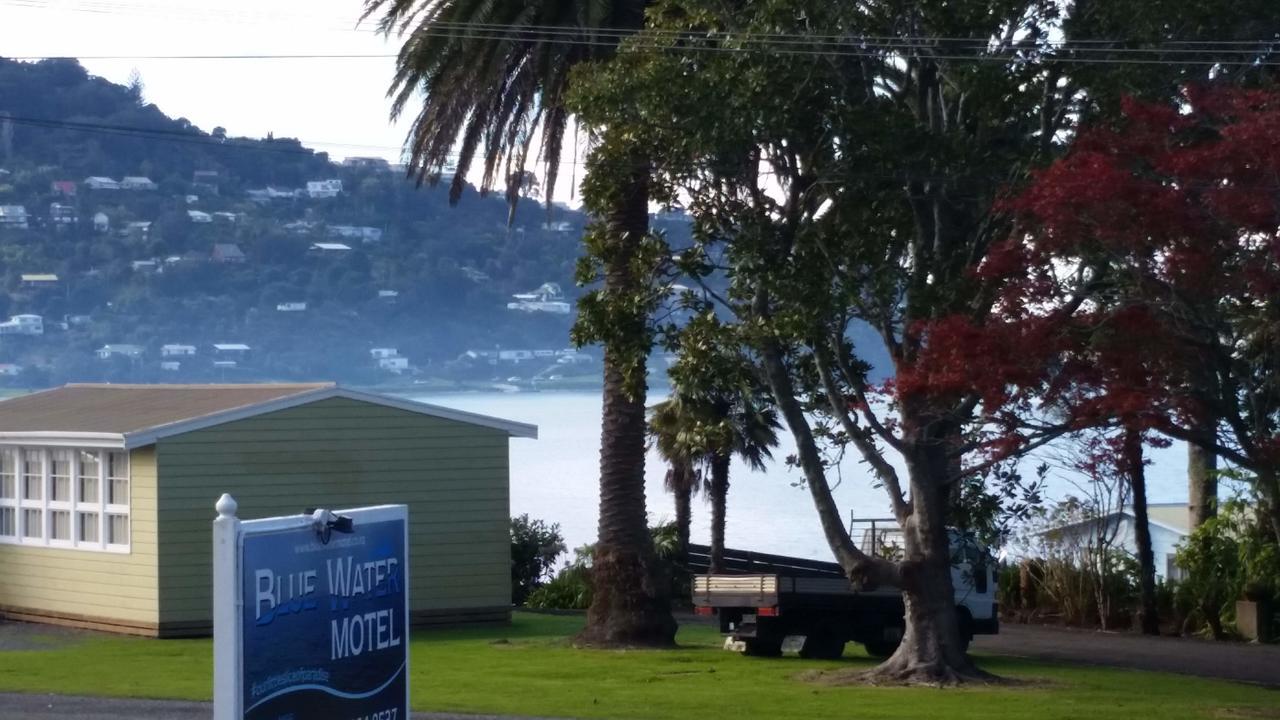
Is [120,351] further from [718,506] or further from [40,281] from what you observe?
[718,506]

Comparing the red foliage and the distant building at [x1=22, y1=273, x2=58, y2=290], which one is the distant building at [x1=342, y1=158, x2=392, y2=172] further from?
the red foliage

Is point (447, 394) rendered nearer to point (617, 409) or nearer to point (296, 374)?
point (296, 374)

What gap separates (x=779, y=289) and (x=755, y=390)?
1.91 meters

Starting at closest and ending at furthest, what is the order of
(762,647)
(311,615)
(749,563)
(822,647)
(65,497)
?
(311,615)
(762,647)
(822,647)
(65,497)
(749,563)

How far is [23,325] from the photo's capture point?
234 ft

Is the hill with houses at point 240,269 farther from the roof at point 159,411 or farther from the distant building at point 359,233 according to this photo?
the roof at point 159,411

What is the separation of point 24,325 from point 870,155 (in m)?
62.2

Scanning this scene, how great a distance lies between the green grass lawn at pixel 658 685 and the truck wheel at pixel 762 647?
1.00ft

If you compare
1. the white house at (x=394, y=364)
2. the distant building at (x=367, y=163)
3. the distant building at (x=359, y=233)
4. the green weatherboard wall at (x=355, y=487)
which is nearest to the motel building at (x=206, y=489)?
the green weatherboard wall at (x=355, y=487)

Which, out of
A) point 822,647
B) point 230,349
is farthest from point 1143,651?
point 230,349

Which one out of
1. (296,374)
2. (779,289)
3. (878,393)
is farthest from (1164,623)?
(296,374)

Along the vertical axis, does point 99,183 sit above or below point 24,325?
above

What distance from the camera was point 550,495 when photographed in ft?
238

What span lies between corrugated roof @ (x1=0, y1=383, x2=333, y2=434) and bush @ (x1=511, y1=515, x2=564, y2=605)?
7682mm
